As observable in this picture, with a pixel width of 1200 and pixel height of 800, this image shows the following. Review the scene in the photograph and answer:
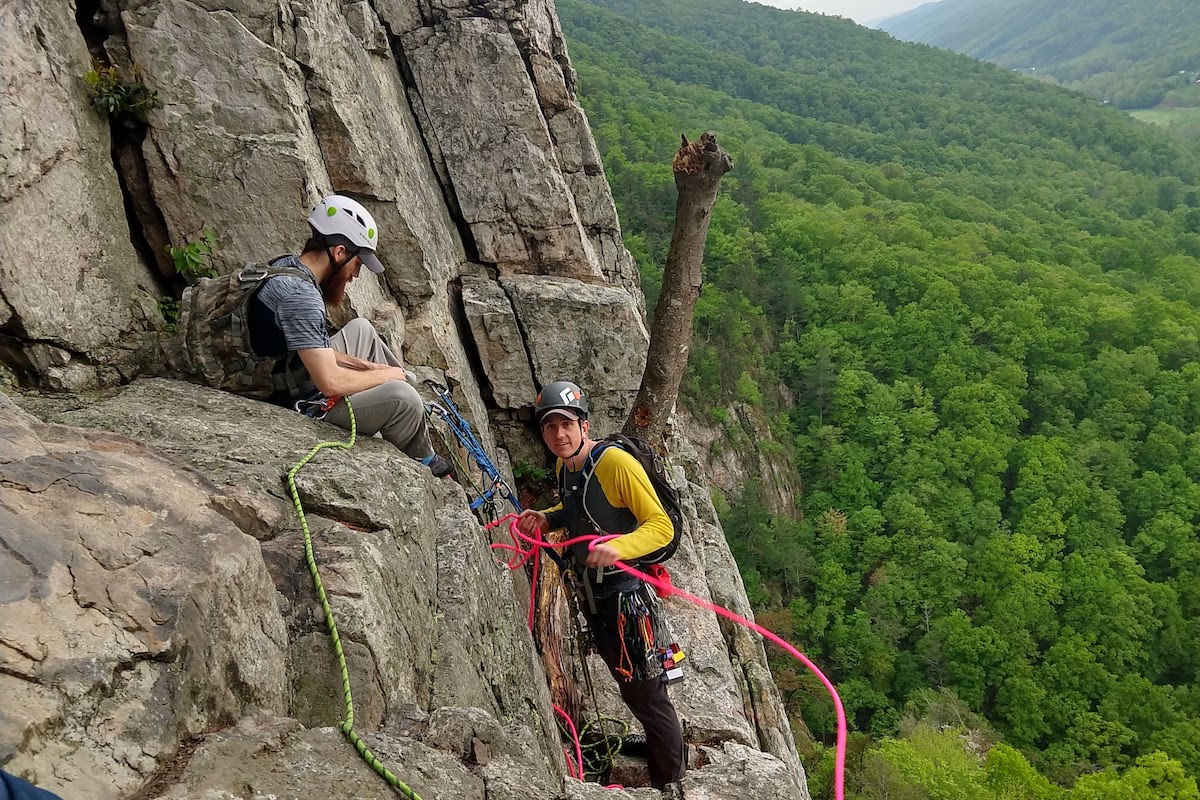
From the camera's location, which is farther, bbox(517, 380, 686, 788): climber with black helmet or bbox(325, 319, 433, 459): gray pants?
bbox(325, 319, 433, 459): gray pants

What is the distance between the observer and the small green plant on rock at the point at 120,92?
5.37 metres

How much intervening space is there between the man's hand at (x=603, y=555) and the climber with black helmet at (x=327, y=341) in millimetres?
1722

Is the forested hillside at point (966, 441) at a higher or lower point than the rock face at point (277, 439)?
lower

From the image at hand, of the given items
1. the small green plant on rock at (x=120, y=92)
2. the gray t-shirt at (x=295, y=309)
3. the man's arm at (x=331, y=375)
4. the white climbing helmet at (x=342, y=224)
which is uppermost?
the small green plant on rock at (x=120, y=92)

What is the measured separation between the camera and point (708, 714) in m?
6.44

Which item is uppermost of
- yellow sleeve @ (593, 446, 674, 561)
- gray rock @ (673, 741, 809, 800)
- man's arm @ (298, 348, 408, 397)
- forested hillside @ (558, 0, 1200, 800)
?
man's arm @ (298, 348, 408, 397)

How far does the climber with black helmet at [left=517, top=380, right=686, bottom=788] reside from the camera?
14.0 feet

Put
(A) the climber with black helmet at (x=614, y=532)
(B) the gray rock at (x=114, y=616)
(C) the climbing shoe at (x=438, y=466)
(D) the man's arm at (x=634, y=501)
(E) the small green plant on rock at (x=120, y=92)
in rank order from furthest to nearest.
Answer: (E) the small green plant on rock at (x=120, y=92)
(C) the climbing shoe at (x=438, y=466)
(A) the climber with black helmet at (x=614, y=532)
(D) the man's arm at (x=634, y=501)
(B) the gray rock at (x=114, y=616)

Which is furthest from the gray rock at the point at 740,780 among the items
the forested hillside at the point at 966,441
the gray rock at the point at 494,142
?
the forested hillside at the point at 966,441

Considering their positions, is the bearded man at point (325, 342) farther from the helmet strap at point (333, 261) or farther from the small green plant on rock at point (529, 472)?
the small green plant on rock at point (529, 472)

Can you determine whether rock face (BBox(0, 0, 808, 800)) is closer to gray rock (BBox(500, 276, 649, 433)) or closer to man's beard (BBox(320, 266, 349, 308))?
gray rock (BBox(500, 276, 649, 433))

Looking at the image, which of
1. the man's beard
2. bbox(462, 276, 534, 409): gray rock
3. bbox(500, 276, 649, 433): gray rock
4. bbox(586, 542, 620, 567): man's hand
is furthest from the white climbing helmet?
bbox(500, 276, 649, 433): gray rock

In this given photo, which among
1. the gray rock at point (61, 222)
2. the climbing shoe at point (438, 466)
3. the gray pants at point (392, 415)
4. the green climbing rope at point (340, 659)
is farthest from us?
the climbing shoe at point (438, 466)

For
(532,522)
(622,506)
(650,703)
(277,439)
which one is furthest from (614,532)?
(277,439)
